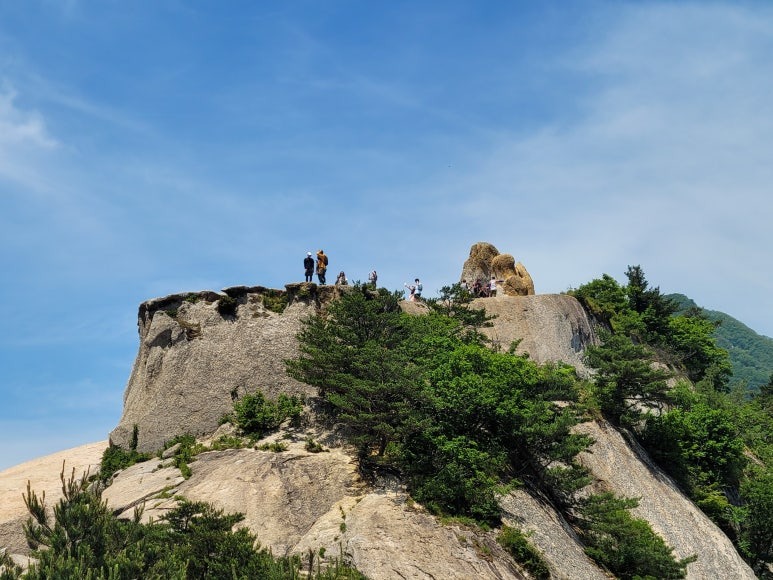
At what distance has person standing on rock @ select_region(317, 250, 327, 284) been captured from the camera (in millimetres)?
39562

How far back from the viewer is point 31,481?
34.5 metres

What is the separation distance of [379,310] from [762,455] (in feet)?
91.5

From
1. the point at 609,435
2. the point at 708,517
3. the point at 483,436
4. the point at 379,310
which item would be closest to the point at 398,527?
the point at 483,436

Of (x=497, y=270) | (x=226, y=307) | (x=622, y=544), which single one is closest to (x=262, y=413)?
(x=226, y=307)

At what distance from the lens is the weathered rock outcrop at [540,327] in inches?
1737

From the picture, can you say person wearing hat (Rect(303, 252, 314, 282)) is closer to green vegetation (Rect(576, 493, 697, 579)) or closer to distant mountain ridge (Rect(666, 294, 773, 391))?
green vegetation (Rect(576, 493, 697, 579))

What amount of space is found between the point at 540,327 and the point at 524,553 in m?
22.2

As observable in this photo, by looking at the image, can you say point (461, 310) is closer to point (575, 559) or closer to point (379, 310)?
point (379, 310)

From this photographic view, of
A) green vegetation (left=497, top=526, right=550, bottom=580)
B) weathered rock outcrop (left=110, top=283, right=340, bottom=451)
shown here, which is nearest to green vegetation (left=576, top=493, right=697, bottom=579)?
green vegetation (left=497, top=526, right=550, bottom=580)

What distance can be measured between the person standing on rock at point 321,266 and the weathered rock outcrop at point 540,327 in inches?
409

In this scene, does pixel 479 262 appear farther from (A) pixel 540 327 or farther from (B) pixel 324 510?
(B) pixel 324 510

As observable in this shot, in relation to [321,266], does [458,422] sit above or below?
below

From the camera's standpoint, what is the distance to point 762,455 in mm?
46656

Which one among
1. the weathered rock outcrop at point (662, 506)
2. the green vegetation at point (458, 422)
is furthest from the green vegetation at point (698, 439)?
the green vegetation at point (458, 422)
